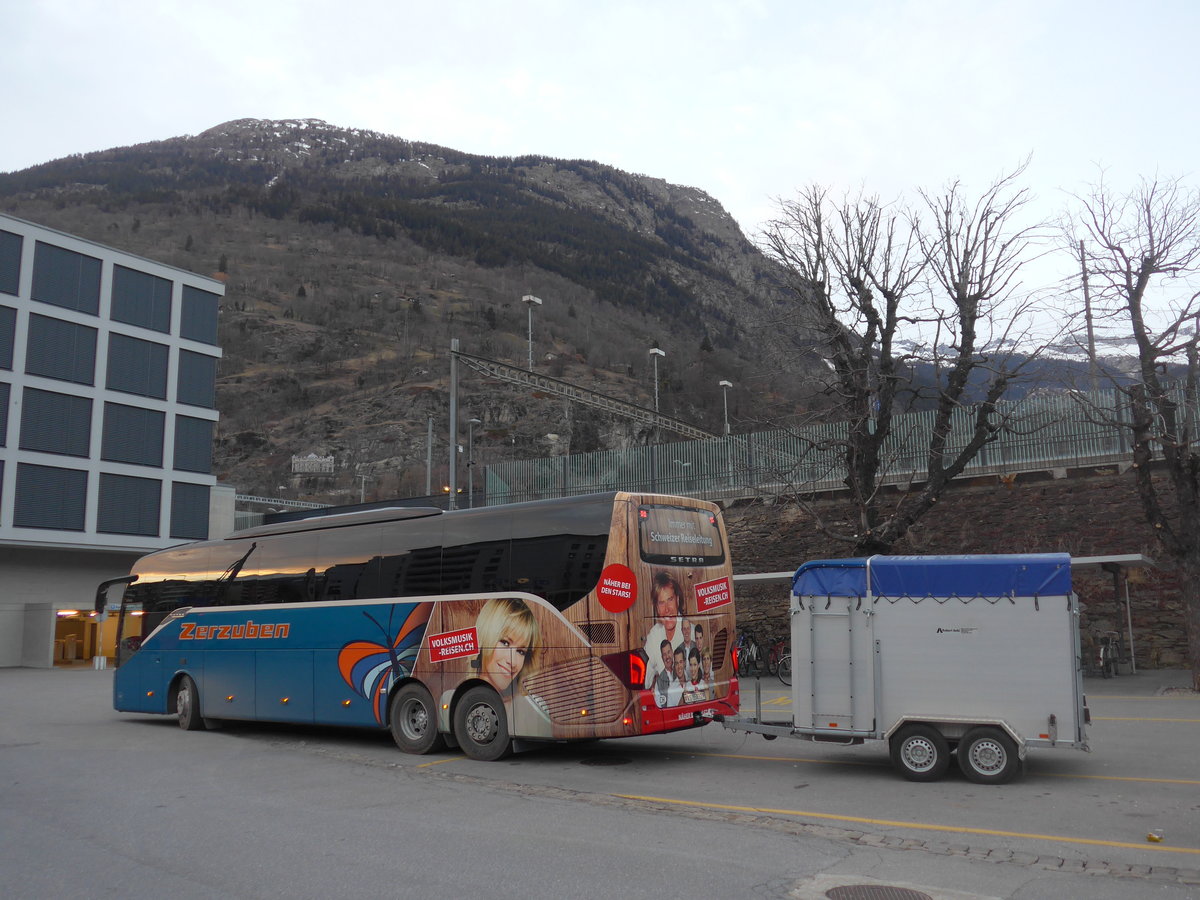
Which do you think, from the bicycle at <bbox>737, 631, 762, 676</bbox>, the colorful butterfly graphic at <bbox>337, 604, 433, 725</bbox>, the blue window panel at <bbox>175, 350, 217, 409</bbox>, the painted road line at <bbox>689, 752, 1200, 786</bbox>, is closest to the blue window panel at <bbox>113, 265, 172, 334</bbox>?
the blue window panel at <bbox>175, 350, 217, 409</bbox>

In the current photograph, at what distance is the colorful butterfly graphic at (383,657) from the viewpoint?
13664 millimetres

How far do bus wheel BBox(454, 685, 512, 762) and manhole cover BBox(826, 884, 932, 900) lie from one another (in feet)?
22.3

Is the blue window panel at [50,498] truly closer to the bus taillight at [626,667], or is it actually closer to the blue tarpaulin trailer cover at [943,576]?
the bus taillight at [626,667]

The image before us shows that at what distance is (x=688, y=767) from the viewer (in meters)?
12.3

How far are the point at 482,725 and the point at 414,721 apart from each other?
1471 mm

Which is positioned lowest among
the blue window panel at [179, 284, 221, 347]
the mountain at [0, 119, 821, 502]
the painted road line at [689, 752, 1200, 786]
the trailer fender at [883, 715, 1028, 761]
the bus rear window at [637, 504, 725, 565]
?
the painted road line at [689, 752, 1200, 786]

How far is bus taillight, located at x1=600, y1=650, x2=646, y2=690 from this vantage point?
1177 cm

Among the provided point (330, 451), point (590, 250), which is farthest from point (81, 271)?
point (590, 250)

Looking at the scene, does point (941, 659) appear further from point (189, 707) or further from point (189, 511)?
point (189, 511)

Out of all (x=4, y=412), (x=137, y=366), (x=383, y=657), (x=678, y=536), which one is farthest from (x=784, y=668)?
(x=137, y=366)

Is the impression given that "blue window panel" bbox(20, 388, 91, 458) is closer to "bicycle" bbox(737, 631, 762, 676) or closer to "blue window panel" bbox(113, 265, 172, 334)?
"blue window panel" bbox(113, 265, 172, 334)

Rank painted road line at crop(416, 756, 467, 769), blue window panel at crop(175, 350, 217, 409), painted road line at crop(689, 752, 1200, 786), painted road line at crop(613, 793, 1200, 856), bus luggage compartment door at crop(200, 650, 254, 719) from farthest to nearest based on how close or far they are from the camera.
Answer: blue window panel at crop(175, 350, 217, 409), bus luggage compartment door at crop(200, 650, 254, 719), painted road line at crop(416, 756, 467, 769), painted road line at crop(689, 752, 1200, 786), painted road line at crop(613, 793, 1200, 856)

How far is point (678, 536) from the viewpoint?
42.2 ft

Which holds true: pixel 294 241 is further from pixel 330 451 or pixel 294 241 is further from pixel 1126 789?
pixel 1126 789
